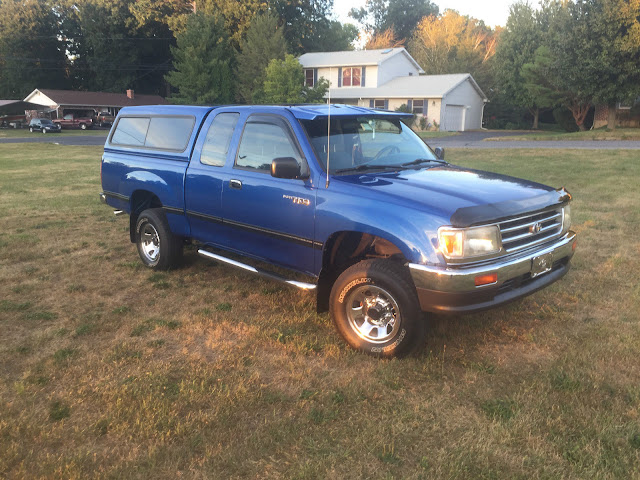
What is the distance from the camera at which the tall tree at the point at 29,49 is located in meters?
56.6

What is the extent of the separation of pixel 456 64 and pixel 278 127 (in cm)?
5000

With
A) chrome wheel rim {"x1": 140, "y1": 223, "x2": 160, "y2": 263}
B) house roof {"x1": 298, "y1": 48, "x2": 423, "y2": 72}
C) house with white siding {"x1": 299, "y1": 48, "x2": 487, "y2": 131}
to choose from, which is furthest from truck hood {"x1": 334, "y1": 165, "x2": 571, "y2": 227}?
house roof {"x1": 298, "y1": 48, "x2": 423, "y2": 72}

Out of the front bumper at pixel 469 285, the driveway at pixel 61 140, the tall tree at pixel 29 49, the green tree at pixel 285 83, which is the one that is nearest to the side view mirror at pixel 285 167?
the front bumper at pixel 469 285

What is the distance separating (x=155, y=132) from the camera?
19.9ft

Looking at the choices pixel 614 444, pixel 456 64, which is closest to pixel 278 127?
pixel 614 444

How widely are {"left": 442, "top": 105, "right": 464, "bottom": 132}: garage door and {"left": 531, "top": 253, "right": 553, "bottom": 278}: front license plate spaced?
40607 mm

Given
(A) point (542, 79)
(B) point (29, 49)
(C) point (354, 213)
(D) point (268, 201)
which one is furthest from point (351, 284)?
(B) point (29, 49)

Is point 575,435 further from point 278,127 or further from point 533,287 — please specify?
point 278,127

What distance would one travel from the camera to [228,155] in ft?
16.7

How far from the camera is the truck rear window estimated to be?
5680 millimetres

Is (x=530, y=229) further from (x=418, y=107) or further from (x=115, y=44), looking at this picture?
(x=115, y=44)

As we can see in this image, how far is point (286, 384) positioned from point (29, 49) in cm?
6847

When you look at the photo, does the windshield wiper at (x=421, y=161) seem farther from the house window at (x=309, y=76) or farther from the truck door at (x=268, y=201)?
the house window at (x=309, y=76)

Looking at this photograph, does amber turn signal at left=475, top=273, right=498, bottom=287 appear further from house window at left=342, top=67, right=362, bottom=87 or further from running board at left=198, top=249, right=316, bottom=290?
house window at left=342, top=67, right=362, bottom=87
